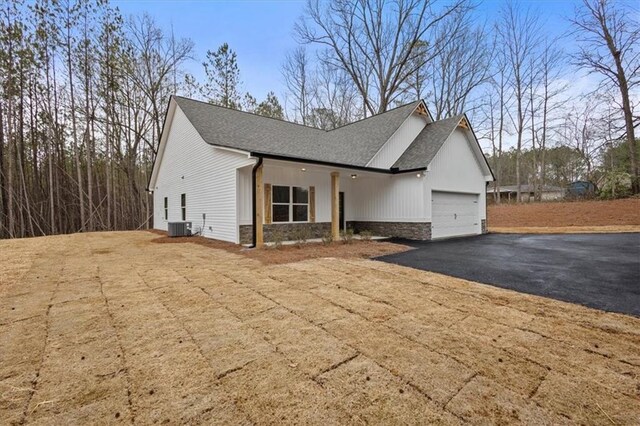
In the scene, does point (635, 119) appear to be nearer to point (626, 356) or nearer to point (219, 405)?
point (626, 356)

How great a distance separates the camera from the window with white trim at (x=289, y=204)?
10.3 m

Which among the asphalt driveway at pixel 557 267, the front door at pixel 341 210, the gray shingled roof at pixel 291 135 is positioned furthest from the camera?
the front door at pixel 341 210

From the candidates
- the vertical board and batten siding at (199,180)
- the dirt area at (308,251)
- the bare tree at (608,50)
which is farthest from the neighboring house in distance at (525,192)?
the vertical board and batten siding at (199,180)

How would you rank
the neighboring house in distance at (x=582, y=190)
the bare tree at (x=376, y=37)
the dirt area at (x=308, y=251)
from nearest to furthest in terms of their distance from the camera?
the dirt area at (x=308, y=251) → the neighboring house in distance at (x=582, y=190) → the bare tree at (x=376, y=37)

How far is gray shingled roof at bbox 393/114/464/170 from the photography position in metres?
11.1

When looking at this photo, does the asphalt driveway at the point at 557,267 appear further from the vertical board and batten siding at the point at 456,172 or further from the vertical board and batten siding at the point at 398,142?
the vertical board and batten siding at the point at 398,142

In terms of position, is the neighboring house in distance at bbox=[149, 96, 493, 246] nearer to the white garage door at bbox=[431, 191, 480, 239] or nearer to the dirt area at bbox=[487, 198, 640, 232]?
the white garage door at bbox=[431, 191, 480, 239]

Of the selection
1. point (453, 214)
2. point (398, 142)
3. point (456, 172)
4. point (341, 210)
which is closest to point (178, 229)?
point (341, 210)

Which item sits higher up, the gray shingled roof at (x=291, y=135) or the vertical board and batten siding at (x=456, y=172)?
the gray shingled roof at (x=291, y=135)

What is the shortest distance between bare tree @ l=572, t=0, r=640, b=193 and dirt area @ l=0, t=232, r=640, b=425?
65.3ft

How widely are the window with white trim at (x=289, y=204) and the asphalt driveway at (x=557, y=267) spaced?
4537mm

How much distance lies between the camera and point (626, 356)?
242 centimetres

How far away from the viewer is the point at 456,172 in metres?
12.3

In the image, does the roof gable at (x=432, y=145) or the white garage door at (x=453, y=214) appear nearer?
the roof gable at (x=432, y=145)
